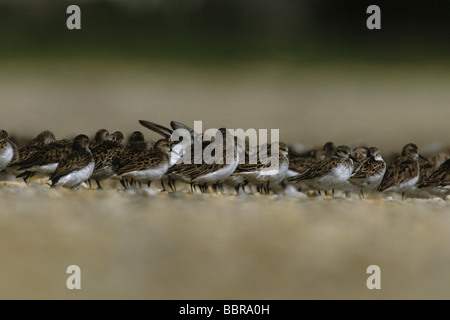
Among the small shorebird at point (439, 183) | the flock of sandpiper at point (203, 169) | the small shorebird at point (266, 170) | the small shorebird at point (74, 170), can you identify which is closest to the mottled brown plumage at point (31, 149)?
the flock of sandpiper at point (203, 169)

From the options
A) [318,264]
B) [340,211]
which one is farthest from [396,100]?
[318,264]

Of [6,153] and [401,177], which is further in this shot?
[401,177]

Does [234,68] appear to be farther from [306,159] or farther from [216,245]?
[216,245]

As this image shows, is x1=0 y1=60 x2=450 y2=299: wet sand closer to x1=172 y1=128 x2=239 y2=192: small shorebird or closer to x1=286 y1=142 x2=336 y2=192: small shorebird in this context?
x1=172 y1=128 x2=239 y2=192: small shorebird

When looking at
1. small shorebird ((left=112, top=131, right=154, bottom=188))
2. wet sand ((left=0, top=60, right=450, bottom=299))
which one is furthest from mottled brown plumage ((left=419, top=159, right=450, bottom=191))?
small shorebird ((left=112, top=131, right=154, bottom=188))

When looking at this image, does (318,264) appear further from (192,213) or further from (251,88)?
(251,88)

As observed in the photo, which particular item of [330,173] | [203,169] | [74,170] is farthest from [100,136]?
[330,173]
